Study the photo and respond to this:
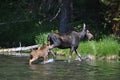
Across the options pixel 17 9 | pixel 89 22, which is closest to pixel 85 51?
pixel 89 22

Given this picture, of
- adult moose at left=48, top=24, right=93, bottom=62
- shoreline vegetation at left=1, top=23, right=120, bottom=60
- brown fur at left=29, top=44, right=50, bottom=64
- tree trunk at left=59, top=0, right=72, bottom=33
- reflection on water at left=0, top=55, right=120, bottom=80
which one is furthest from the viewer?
tree trunk at left=59, top=0, right=72, bottom=33

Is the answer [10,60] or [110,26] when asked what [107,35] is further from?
[10,60]

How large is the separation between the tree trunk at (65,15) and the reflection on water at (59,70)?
7.18m

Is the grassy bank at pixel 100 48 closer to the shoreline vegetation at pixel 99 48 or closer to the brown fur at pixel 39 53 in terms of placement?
the shoreline vegetation at pixel 99 48

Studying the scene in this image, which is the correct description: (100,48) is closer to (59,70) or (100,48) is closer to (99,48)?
(99,48)

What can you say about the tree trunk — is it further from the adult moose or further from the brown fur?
the brown fur

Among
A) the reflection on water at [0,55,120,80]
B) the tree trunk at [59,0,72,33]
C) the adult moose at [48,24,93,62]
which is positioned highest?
the tree trunk at [59,0,72,33]

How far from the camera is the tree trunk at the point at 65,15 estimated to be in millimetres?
31578

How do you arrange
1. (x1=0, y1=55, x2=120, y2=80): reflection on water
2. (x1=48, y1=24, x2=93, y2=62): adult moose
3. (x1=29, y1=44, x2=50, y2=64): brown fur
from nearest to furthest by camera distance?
(x1=0, y1=55, x2=120, y2=80): reflection on water, (x1=29, y1=44, x2=50, y2=64): brown fur, (x1=48, y1=24, x2=93, y2=62): adult moose

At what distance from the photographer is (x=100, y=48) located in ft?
86.9

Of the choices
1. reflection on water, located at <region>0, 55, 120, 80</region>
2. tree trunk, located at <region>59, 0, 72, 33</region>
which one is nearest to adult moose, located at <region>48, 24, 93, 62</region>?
reflection on water, located at <region>0, 55, 120, 80</region>

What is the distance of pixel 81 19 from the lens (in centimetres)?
3347

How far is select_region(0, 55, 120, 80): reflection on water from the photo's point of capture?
725 inches

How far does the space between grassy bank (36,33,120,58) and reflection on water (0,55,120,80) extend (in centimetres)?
167
